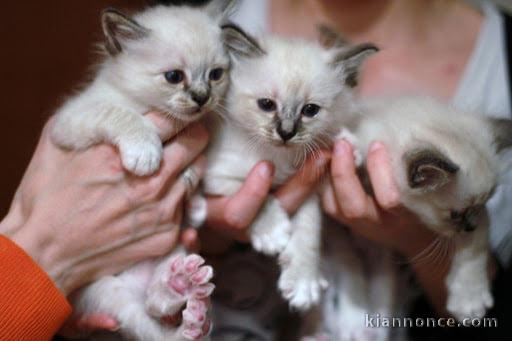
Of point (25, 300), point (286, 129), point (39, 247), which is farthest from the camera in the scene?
point (286, 129)

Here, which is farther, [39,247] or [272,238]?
[272,238]

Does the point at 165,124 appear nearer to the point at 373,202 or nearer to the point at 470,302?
the point at 373,202

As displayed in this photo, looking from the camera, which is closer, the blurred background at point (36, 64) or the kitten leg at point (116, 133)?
the kitten leg at point (116, 133)

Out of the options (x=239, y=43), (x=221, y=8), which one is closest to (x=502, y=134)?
(x=239, y=43)

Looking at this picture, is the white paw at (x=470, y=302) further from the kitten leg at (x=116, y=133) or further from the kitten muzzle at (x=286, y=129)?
the kitten leg at (x=116, y=133)

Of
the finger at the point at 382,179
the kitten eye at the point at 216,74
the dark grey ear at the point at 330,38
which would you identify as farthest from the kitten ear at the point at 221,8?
the finger at the point at 382,179

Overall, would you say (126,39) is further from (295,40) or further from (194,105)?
(295,40)
